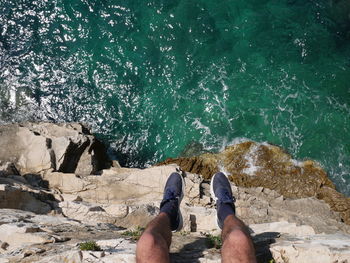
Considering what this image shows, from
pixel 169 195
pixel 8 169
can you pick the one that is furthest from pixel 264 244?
pixel 8 169

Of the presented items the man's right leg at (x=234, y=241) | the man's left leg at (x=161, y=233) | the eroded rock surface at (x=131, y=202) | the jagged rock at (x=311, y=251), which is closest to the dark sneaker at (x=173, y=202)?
the man's left leg at (x=161, y=233)

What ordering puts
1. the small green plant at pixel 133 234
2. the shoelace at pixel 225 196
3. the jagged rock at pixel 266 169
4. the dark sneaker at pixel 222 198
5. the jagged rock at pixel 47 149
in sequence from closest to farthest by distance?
the dark sneaker at pixel 222 198, the small green plant at pixel 133 234, the shoelace at pixel 225 196, the jagged rock at pixel 47 149, the jagged rock at pixel 266 169

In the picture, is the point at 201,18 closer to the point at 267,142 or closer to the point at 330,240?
the point at 267,142

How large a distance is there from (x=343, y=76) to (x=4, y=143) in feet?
53.9

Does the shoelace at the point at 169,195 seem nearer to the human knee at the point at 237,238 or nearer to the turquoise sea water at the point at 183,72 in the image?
the human knee at the point at 237,238

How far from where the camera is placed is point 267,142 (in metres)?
17.6

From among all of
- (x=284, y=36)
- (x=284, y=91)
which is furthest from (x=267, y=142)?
(x=284, y=36)

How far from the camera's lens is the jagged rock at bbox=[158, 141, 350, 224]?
16016 millimetres

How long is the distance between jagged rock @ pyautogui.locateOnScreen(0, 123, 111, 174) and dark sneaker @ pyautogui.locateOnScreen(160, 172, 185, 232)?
605 centimetres

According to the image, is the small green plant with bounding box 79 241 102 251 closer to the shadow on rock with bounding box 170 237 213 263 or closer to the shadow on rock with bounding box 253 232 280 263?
the shadow on rock with bounding box 170 237 213 263

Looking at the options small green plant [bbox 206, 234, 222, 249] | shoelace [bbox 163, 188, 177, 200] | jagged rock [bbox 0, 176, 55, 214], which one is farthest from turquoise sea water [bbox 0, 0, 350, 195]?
small green plant [bbox 206, 234, 222, 249]

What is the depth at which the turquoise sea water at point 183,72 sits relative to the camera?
1811 centimetres

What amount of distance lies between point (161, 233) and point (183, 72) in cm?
1325

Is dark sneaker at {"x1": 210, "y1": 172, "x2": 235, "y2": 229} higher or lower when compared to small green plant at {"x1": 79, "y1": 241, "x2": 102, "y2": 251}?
higher
